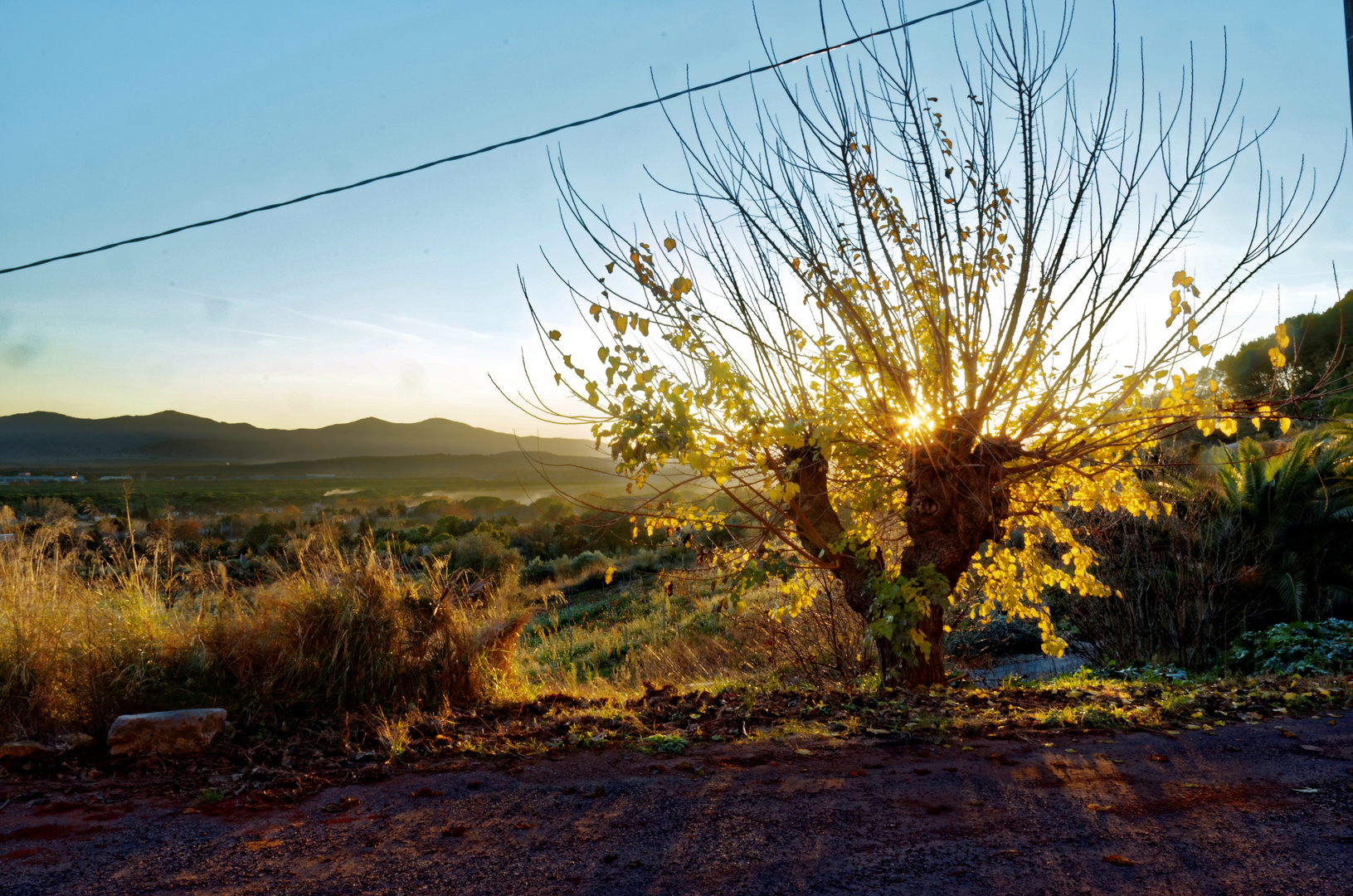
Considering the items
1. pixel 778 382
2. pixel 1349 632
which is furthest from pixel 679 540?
pixel 1349 632

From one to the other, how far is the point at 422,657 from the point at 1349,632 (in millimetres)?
10545

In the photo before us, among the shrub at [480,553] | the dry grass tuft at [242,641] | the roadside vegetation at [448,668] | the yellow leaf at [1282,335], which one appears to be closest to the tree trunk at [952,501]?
the roadside vegetation at [448,668]

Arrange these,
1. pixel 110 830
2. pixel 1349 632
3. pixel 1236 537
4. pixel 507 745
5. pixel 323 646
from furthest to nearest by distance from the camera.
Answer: pixel 1236 537, pixel 1349 632, pixel 323 646, pixel 507 745, pixel 110 830

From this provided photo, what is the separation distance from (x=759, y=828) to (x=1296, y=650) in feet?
29.5

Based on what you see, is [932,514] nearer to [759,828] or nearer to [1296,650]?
[759,828]

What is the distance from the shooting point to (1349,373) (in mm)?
5910

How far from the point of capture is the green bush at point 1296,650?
30.8ft

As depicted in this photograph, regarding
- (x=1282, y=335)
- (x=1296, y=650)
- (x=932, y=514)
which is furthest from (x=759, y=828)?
(x=1296, y=650)

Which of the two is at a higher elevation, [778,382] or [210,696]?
[778,382]

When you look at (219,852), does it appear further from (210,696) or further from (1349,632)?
(1349,632)

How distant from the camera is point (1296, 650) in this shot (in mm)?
9961

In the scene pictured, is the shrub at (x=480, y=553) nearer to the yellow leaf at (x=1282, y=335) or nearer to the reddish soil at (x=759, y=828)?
the reddish soil at (x=759, y=828)

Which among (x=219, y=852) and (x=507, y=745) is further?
(x=507, y=745)

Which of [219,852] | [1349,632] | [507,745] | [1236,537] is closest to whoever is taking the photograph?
[219,852]
